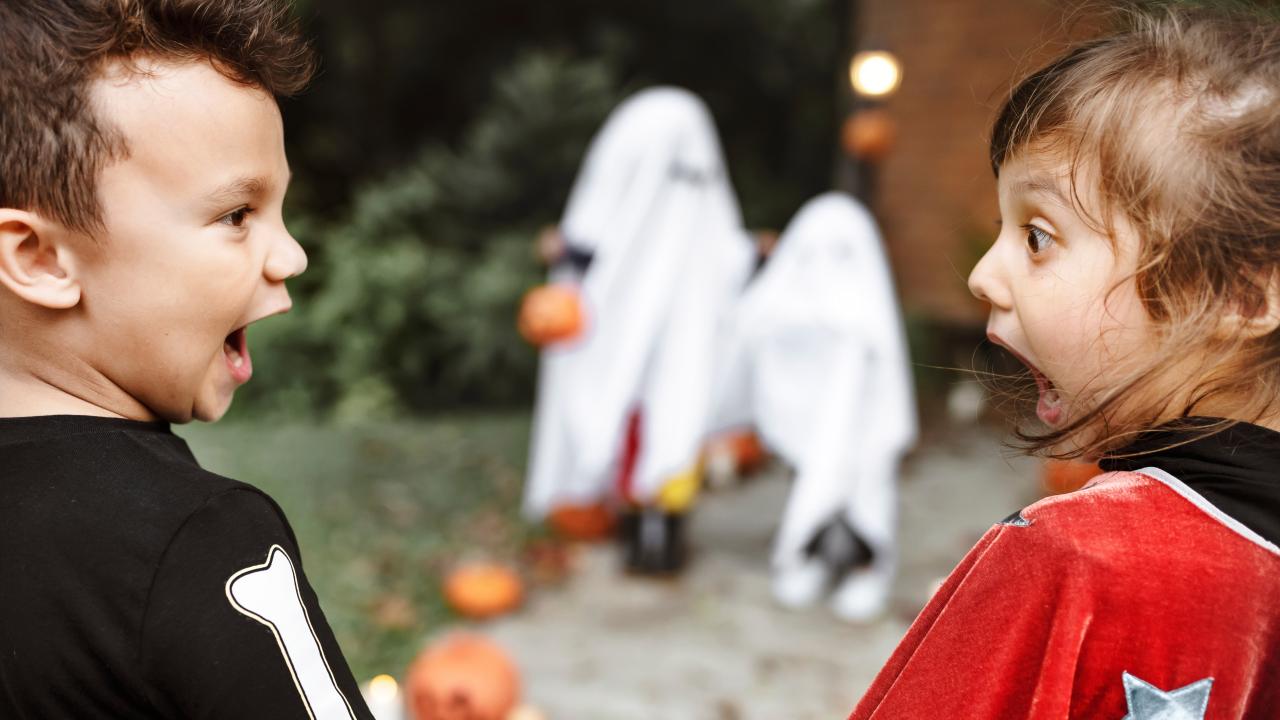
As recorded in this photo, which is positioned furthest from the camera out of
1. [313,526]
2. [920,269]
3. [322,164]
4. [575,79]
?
[322,164]

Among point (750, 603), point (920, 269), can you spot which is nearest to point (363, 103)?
point (920, 269)

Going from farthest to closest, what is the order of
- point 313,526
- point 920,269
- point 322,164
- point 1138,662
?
point 322,164 < point 920,269 < point 313,526 < point 1138,662

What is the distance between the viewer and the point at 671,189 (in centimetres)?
439

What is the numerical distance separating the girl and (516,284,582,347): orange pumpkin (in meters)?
3.47

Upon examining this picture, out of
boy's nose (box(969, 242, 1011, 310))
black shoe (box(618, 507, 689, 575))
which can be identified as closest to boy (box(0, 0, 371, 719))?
boy's nose (box(969, 242, 1011, 310))

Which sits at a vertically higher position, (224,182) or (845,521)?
(224,182)

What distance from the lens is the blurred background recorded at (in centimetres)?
400

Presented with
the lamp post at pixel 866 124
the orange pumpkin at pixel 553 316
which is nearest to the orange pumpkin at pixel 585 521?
the orange pumpkin at pixel 553 316

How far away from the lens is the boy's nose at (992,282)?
1058 millimetres

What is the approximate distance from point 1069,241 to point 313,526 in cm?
456

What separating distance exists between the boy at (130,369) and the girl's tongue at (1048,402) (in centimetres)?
78

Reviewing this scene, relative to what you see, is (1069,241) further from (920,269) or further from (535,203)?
(920,269)

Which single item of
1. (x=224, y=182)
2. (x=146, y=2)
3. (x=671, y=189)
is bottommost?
(x=671, y=189)

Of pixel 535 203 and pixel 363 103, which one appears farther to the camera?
pixel 363 103
